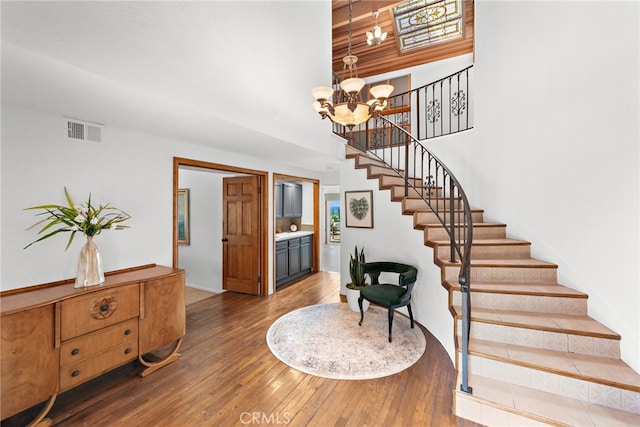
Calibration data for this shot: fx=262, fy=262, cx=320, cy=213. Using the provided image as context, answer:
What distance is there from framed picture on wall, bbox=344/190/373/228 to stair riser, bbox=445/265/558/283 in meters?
1.75

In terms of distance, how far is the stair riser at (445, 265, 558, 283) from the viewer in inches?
100

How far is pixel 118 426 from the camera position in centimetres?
188

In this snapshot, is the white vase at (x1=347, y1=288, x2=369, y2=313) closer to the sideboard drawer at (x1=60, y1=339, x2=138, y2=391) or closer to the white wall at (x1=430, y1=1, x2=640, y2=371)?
the white wall at (x1=430, y1=1, x2=640, y2=371)

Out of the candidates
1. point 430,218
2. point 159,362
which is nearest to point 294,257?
point 430,218

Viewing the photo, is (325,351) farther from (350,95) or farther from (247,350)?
(350,95)

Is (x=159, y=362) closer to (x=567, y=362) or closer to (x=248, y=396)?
(x=248, y=396)

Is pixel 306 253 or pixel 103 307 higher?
pixel 103 307

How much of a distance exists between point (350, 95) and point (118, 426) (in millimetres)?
3208

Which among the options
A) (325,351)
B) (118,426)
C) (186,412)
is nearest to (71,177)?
(118,426)

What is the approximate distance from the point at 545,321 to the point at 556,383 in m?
0.47

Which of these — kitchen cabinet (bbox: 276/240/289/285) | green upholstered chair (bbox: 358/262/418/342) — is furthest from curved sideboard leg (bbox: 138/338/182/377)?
kitchen cabinet (bbox: 276/240/289/285)

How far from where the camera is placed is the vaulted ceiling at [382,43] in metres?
4.65

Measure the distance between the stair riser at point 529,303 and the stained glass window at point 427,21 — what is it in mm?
4955

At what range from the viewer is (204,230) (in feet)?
16.8
